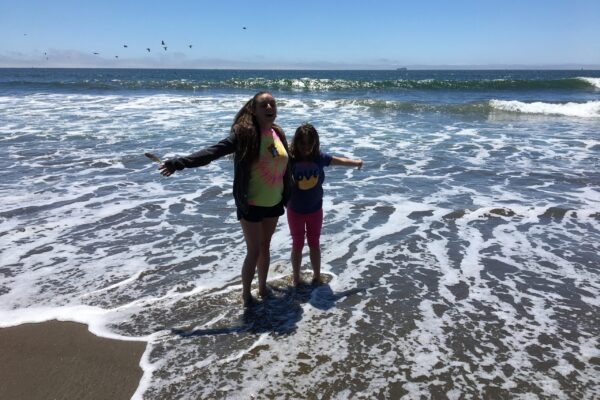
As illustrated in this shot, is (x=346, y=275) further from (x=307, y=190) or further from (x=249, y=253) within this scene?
(x=249, y=253)

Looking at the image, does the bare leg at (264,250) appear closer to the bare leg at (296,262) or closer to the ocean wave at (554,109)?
the bare leg at (296,262)

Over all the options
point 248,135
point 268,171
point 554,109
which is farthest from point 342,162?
point 554,109

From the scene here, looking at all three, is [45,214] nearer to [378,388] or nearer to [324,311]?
[324,311]

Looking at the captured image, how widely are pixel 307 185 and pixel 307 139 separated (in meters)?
0.45

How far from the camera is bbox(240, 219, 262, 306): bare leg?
4.19 metres

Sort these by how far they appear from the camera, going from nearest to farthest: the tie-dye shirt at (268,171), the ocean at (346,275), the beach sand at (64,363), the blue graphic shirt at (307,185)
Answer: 1. the beach sand at (64,363)
2. the ocean at (346,275)
3. the tie-dye shirt at (268,171)
4. the blue graphic shirt at (307,185)

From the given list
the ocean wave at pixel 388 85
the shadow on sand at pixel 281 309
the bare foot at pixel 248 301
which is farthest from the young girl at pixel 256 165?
the ocean wave at pixel 388 85

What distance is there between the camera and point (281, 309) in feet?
14.3

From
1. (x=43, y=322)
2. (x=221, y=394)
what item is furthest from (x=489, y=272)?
(x=43, y=322)

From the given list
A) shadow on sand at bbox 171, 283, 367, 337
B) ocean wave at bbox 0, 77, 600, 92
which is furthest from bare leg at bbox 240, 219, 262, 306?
ocean wave at bbox 0, 77, 600, 92

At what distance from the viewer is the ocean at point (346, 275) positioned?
3.43m

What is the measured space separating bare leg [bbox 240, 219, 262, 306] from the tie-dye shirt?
22 centimetres

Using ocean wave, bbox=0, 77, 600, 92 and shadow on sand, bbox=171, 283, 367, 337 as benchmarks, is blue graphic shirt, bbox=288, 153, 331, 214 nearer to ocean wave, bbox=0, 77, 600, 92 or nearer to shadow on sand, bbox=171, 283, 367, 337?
shadow on sand, bbox=171, 283, 367, 337

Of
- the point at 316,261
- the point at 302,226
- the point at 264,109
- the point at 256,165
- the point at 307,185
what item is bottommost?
the point at 316,261
